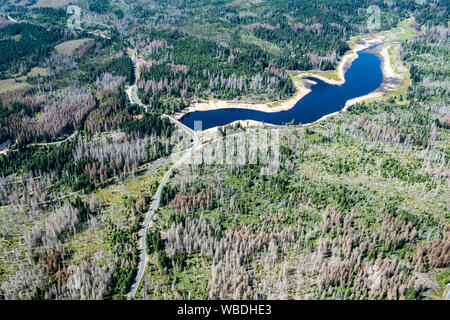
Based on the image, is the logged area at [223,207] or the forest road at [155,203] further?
the forest road at [155,203]

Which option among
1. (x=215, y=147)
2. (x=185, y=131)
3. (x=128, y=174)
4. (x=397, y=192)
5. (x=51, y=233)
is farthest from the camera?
(x=185, y=131)

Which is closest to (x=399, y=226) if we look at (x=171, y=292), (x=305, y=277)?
(x=305, y=277)

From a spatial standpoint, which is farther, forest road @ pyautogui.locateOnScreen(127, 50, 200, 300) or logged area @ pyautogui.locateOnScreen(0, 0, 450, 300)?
forest road @ pyautogui.locateOnScreen(127, 50, 200, 300)

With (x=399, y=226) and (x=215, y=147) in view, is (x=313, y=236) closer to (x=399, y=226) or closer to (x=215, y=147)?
(x=399, y=226)

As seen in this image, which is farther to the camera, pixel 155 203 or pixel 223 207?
pixel 155 203

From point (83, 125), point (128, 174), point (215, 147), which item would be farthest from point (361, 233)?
point (83, 125)

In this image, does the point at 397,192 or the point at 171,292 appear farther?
the point at 397,192

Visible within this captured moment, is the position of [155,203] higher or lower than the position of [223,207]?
lower

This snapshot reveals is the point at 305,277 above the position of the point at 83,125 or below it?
below

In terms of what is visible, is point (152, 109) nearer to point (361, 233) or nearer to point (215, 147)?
point (215, 147)
